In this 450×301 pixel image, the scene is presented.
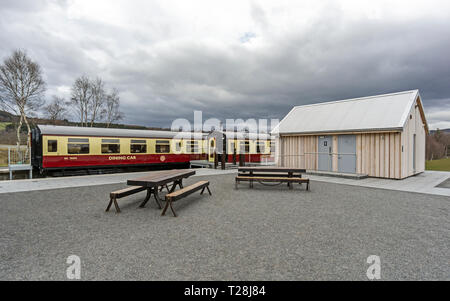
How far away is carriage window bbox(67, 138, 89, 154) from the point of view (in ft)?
39.2

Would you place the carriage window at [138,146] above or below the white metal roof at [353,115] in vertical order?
below

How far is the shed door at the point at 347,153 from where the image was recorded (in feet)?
37.9

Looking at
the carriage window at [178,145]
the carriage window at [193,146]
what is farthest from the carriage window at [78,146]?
the carriage window at [193,146]

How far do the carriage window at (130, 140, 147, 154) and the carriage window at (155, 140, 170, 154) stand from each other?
2.71 ft

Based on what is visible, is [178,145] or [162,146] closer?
[162,146]

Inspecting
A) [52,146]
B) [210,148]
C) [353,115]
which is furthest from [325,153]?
[52,146]

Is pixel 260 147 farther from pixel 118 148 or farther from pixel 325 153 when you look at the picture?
pixel 118 148

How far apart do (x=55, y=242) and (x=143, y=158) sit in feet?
36.5

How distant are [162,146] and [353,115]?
473 inches

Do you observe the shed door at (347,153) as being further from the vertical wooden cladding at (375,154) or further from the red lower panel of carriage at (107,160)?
the red lower panel of carriage at (107,160)

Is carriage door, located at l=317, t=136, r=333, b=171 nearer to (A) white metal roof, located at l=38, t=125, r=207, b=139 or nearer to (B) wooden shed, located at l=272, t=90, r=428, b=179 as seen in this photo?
(B) wooden shed, located at l=272, t=90, r=428, b=179

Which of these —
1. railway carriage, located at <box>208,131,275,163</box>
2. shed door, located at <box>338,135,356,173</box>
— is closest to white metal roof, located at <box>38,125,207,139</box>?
railway carriage, located at <box>208,131,275,163</box>

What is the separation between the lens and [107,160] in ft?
42.6

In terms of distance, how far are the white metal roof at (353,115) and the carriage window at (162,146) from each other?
7.43m
